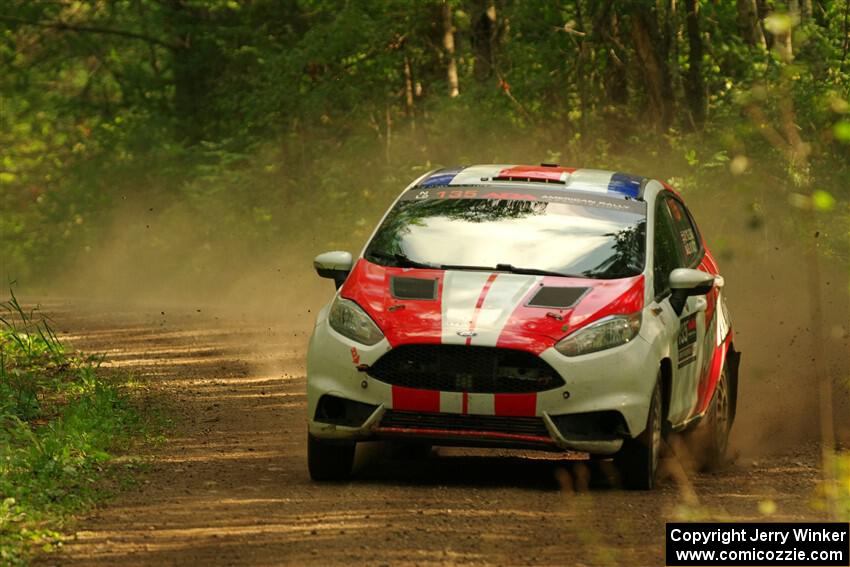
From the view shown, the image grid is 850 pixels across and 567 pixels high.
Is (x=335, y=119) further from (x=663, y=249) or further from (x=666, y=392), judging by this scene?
(x=666, y=392)

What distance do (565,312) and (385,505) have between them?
1.50m

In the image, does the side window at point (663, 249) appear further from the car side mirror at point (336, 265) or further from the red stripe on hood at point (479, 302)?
the car side mirror at point (336, 265)

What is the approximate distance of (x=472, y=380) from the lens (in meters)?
8.45

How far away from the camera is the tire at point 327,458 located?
8883mm

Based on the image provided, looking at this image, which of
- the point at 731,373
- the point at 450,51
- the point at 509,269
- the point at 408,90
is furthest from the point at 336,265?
the point at 408,90

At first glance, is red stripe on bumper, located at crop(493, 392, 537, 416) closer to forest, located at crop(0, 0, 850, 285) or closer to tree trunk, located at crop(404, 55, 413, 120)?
forest, located at crop(0, 0, 850, 285)

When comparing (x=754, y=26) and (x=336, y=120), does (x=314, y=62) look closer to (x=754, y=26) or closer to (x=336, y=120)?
(x=336, y=120)

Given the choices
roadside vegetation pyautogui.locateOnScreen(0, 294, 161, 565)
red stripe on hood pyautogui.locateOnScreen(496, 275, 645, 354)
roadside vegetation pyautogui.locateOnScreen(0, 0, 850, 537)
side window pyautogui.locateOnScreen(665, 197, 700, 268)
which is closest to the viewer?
roadside vegetation pyautogui.locateOnScreen(0, 294, 161, 565)

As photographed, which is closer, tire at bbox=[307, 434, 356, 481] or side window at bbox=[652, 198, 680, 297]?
tire at bbox=[307, 434, 356, 481]

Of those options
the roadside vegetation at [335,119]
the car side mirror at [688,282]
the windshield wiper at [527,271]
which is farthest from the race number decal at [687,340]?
the roadside vegetation at [335,119]

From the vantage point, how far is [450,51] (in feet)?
87.5

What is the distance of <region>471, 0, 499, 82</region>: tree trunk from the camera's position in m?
26.0

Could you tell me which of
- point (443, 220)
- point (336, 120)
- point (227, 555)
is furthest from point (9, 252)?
point (227, 555)

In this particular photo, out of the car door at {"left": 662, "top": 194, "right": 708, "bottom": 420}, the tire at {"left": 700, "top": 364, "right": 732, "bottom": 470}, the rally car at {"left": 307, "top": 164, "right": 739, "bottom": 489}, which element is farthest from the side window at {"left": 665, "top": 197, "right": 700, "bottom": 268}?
the tire at {"left": 700, "top": 364, "right": 732, "bottom": 470}
